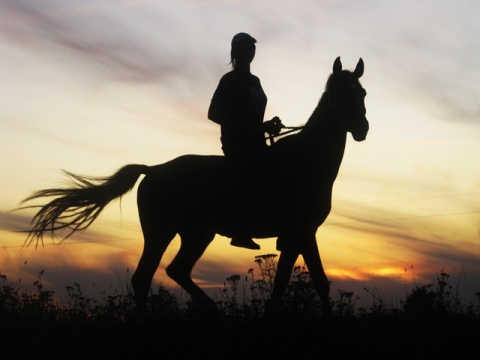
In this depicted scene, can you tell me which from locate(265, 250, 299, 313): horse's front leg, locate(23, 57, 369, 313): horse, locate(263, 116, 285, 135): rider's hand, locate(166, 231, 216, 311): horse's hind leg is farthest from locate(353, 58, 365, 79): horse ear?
locate(166, 231, 216, 311): horse's hind leg

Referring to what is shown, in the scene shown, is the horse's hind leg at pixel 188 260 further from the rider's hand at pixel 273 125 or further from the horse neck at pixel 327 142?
the horse neck at pixel 327 142

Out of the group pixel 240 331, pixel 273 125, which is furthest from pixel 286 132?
pixel 240 331

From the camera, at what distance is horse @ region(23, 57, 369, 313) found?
9.67m

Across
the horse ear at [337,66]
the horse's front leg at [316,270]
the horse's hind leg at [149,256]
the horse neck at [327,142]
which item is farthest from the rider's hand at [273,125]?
the horse's hind leg at [149,256]

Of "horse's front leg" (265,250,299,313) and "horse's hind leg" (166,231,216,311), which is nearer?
"horse's front leg" (265,250,299,313)

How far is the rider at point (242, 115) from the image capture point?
32.7 ft

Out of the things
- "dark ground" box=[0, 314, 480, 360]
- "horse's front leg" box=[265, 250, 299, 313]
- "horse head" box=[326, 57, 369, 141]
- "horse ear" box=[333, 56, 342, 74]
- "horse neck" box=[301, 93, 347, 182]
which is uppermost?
"horse ear" box=[333, 56, 342, 74]

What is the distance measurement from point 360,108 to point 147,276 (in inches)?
148

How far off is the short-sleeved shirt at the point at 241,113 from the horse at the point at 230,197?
0.32 metres

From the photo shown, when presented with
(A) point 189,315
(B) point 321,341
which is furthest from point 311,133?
(B) point 321,341

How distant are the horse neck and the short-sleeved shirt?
68cm

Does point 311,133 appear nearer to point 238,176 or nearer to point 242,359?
point 238,176

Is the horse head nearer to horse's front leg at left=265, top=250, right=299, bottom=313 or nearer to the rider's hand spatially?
the rider's hand

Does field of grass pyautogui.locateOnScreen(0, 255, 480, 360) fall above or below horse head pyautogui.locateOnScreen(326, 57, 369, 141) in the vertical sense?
below
